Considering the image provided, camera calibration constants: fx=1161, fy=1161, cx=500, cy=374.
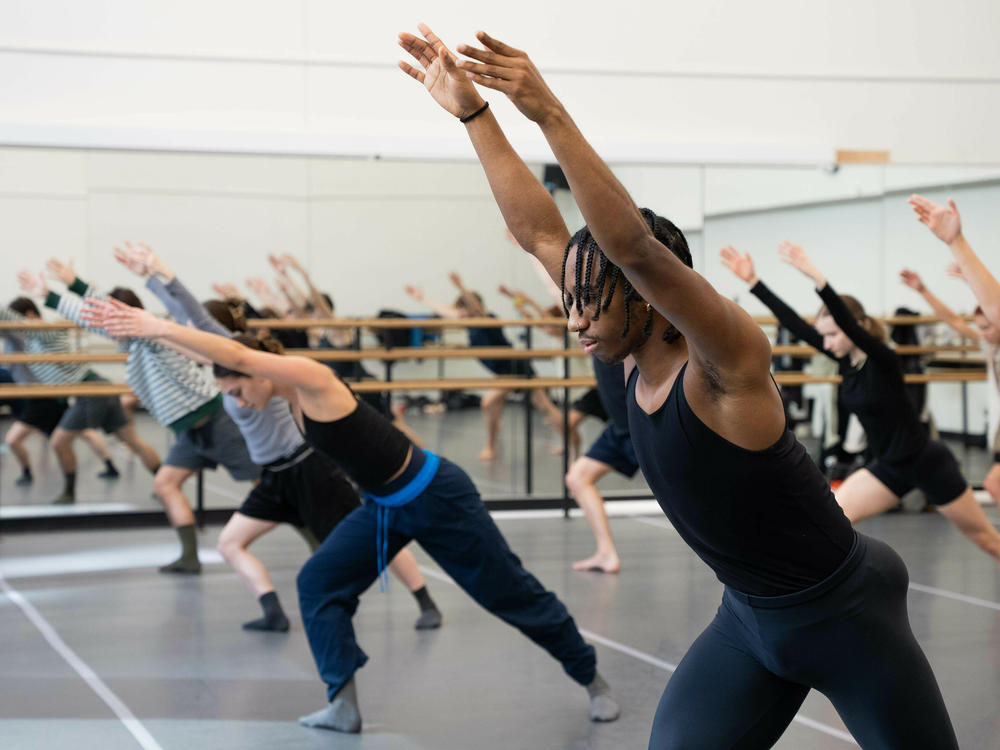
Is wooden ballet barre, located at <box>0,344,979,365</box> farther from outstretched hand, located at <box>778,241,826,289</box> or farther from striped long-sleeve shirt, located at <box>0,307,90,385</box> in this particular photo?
outstretched hand, located at <box>778,241,826,289</box>

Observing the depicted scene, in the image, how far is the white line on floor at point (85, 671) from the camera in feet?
11.1

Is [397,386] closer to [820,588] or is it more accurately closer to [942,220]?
[942,220]

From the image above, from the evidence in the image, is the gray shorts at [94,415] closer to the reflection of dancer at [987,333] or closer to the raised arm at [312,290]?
the raised arm at [312,290]

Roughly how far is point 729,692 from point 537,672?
226 cm

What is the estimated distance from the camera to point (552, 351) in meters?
7.57

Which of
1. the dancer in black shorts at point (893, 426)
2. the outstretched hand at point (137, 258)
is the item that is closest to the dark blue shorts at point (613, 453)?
the dancer in black shorts at point (893, 426)

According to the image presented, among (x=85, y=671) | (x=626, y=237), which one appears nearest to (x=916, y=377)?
(x=85, y=671)

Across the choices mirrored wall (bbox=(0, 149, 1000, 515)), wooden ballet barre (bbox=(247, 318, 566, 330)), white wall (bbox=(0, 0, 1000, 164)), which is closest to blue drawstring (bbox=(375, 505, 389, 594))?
mirrored wall (bbox=(0, 149, 1000, 515))

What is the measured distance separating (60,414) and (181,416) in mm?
2055

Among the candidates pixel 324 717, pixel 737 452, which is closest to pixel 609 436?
pixel 324 717

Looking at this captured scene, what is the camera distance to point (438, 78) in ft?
6.19

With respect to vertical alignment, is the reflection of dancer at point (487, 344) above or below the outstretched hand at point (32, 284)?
below

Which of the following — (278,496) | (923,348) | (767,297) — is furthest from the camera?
(923,348)

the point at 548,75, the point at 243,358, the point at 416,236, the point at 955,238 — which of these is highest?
the point at 548,75
